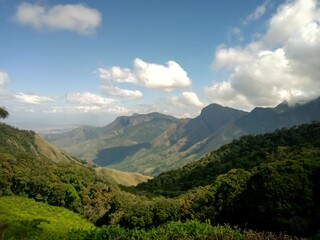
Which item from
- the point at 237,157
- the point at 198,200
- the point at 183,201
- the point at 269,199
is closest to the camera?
the point at 269,199

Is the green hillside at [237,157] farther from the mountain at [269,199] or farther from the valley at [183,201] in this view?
the mountain at [269,199]

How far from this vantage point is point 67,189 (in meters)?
90.1

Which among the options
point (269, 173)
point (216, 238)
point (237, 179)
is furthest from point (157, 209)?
point (216, 238)

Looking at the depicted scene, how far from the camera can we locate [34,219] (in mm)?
61250

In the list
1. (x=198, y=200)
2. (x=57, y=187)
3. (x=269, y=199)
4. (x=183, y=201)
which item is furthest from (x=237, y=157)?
(x=269, y=199)

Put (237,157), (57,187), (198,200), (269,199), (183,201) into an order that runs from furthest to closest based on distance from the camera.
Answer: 1. (237,157)
2. (57,187)
3. (183,201)
4. (198,200)
5. (269,199)

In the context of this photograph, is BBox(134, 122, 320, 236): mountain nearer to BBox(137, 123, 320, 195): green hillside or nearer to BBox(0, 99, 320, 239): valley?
BBox(0, 99, 320, 239): valley

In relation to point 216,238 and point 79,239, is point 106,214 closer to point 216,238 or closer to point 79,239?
point 79,239

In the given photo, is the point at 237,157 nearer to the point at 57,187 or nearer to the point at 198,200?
the point at 198,200

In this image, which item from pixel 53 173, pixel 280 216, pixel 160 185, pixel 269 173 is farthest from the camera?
pixel 160 185

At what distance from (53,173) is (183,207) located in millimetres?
41660

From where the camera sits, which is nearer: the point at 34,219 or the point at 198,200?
the point at 34,219

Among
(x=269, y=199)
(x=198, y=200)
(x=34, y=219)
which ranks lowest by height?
(x=34, y=219)

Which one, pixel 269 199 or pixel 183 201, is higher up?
pixel 269 199
